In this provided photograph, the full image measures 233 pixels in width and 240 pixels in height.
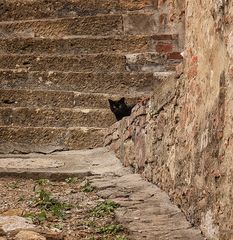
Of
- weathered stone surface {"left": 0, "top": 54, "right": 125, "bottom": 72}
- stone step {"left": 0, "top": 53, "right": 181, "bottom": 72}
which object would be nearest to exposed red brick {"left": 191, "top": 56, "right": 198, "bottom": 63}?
stone step {"left": 0, "top": 53, "right": 181, "bottom": 72}

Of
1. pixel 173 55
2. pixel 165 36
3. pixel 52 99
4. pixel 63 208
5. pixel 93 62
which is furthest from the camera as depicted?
pixel 165 36

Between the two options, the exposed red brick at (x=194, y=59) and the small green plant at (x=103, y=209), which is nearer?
the exposed red brick at (x=194, y=59)

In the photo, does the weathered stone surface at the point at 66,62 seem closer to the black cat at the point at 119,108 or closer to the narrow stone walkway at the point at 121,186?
the black cat at the point at 119,108

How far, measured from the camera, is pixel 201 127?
9.94ft

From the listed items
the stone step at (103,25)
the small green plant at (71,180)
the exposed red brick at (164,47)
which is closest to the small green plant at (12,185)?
the small green plant at (71,180)

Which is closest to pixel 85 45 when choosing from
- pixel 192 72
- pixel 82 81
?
pixel 82 81

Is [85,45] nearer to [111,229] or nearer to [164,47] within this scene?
[164,47]

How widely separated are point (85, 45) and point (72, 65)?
407 mm

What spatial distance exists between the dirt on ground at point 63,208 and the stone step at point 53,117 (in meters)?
1.93

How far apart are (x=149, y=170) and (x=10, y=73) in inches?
132

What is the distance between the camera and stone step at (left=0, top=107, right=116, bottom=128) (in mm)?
6648

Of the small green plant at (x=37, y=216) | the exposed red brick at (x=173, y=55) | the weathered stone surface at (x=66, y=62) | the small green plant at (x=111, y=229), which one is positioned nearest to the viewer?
the small green plant at (x=111, y=229)

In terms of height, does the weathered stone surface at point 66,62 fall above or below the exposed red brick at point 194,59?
below

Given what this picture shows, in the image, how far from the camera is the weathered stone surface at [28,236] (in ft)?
9.37
